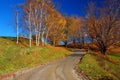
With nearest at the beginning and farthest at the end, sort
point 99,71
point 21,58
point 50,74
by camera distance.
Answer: point 50,74 → point 99,71 → point 21,58

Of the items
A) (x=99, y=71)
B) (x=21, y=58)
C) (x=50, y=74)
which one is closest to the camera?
(x=50, y=74)

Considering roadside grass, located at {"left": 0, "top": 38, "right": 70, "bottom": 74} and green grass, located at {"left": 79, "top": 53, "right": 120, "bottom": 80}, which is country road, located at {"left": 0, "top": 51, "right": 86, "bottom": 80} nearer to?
green grass, located at {"left": 79, "top": 53, "right": 120, "bottom": 80}

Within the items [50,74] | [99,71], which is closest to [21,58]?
[50,74]

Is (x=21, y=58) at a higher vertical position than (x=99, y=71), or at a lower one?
higher

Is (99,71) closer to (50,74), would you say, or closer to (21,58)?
(50,74)

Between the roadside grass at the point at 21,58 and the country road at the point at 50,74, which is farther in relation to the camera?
the roadside grass at the point at 21,58

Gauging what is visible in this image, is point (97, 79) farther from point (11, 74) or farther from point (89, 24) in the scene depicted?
point (89, 24)

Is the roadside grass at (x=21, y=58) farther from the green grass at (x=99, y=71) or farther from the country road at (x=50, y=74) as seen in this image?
the green grass at (x=99, y=71)

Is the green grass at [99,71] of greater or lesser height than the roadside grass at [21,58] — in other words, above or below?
below

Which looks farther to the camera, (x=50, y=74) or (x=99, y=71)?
(x=99, y=71)

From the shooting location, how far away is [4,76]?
80.5 ft

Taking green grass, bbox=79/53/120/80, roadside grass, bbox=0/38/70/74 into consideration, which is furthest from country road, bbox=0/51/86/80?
roadside grass, bbox=0/38/70/74

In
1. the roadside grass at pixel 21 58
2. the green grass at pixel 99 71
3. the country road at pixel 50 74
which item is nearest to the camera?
the country road at pixel 50 74

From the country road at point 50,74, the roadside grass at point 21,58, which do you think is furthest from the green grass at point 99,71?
the roadside grass at point 21,58
